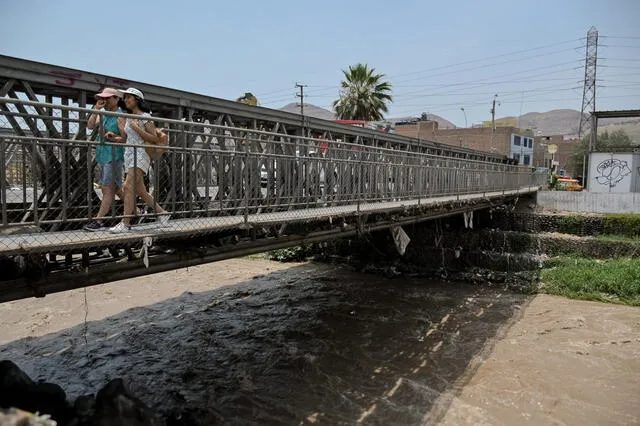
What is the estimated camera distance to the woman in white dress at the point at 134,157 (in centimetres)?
479

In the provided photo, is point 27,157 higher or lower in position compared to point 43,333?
higher

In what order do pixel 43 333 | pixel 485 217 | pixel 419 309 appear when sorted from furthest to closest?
pixel 485 217 < pixel 419 309 < pixel 43 333

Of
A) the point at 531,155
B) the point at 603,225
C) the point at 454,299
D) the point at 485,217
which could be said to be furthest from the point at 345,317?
the point at 531,155

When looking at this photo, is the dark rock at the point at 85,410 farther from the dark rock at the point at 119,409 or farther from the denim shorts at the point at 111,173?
the denim shorts at the point at 111,173

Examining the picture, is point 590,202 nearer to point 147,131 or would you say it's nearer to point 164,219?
point 164,219

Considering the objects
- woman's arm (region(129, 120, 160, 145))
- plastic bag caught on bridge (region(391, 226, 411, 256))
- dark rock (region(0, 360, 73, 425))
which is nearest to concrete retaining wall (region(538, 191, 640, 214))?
plastic bag caught on bridge (region(391, 226, 411, 256))

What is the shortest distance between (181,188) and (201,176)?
19.2 inches

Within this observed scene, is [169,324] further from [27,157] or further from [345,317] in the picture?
[27,157]

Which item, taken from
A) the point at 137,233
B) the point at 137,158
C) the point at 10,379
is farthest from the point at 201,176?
the point at 10,379

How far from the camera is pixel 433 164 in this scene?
1270 centimetres

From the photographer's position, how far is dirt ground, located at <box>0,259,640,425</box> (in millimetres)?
7125

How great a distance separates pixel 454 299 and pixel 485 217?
736 centimetres

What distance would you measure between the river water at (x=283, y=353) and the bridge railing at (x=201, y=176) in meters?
2.94

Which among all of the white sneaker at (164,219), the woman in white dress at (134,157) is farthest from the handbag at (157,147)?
the white sneaker at (164,219)
